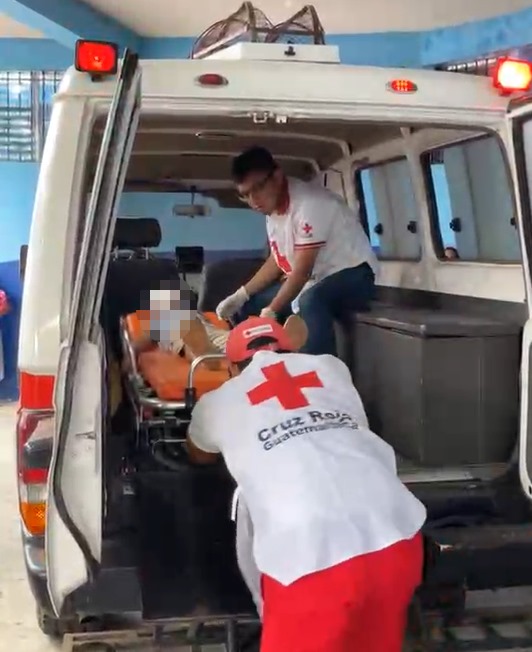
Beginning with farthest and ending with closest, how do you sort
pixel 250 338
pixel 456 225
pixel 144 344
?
pixel 456 225 < pixel 144 344 < pixel 250 338

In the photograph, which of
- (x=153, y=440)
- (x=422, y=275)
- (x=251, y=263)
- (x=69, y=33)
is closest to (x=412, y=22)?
(x=69, y=33)

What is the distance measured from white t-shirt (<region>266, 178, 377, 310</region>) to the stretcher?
69 cm

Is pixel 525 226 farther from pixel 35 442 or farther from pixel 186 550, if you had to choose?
pixel 35 442

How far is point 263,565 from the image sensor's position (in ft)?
8.06

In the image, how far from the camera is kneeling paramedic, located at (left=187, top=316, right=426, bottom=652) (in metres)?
2.40

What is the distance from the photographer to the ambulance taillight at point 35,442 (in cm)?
275

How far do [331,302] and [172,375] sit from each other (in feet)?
4.22

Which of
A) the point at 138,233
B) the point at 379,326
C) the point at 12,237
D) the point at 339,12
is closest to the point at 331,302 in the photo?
the point at 379,326

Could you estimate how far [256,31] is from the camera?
12.0ft

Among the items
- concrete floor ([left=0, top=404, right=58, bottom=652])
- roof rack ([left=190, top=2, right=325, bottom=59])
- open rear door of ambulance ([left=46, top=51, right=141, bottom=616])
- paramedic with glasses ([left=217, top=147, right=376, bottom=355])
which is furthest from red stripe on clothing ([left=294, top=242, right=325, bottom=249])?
concrete floor ([left=0, top=404, right=58, bottom=652])

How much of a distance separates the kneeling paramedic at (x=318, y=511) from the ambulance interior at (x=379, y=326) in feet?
1.10

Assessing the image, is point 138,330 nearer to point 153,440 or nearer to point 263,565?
point 153,440

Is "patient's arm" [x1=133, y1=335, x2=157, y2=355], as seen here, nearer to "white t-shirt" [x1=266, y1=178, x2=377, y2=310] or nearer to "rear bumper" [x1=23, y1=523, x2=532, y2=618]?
"white t-shirt" [x1=266, y1=178, x2=377, y2=310]

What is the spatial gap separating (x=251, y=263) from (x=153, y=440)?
2.45 m
